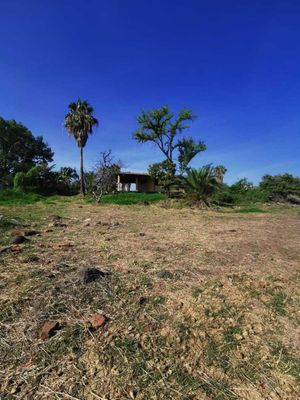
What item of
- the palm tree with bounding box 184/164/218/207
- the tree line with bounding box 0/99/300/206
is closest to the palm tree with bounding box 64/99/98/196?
the tree line with bounding box 0/99/300/206

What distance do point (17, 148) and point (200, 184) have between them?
871 inches

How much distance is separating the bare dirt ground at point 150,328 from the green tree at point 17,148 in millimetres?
26995

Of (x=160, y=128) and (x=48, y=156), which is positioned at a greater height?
(x=160, y=128)

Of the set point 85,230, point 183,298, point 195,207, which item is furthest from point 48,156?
point 183,298

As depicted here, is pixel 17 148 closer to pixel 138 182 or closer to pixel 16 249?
pixel 138 182

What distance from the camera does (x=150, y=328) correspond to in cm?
217

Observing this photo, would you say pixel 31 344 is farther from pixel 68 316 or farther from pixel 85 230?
pixel 85 230

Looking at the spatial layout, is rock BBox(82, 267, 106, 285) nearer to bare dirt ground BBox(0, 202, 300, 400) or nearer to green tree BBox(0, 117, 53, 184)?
bare dirt ground BBox(0, 202, 300, 400)

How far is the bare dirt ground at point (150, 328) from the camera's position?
1.70 m

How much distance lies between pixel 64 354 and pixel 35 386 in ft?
0.84

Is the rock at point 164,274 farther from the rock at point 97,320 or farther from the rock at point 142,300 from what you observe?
the rock at point 97,320

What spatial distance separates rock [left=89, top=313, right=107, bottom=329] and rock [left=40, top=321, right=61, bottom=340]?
24cm

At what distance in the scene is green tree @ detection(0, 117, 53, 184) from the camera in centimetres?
2873

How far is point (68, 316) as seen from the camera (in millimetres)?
2279
